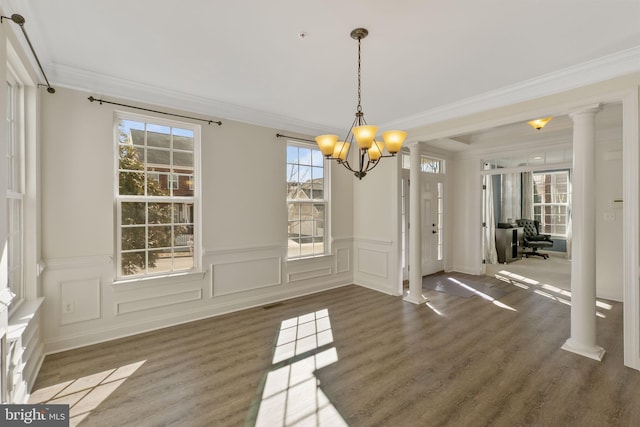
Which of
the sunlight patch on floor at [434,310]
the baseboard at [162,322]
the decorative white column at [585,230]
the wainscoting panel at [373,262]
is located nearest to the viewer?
the decorative white column at [585,230]

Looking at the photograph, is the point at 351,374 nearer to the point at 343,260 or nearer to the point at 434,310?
the point at 434,310

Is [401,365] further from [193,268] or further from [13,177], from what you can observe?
[13,177]

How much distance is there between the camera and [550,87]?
2.92 meters

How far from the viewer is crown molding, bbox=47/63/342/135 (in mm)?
2822

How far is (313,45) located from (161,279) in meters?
2.92

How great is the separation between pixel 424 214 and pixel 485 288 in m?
1.67

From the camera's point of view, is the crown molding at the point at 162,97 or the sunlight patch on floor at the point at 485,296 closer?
the crown molding at the point at 162,97

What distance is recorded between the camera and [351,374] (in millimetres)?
2445

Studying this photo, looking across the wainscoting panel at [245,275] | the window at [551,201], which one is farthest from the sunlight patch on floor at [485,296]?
the window at [551,201]

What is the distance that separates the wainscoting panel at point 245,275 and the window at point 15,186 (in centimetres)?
175

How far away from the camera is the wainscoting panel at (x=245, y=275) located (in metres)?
3.81

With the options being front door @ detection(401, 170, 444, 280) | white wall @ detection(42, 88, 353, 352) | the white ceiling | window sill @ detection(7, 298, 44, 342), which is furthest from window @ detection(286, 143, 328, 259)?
window sill @ detection(7, 298, 44, 342)

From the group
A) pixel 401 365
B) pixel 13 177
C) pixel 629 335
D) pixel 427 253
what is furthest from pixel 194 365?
pixel 427 253

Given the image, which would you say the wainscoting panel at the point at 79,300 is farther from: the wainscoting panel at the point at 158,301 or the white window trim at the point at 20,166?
the white window trim at the point at 20,166
